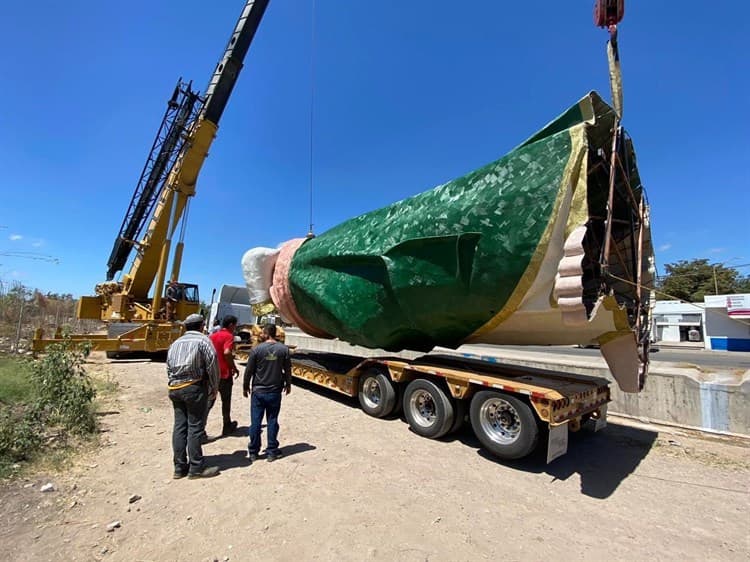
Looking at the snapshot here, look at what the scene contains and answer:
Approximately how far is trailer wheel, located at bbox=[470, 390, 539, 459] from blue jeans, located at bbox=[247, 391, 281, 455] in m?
2.67

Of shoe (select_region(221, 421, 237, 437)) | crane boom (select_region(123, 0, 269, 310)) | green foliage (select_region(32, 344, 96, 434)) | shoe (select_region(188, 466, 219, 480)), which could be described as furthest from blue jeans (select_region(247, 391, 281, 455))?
crane boom (select_region(123, 0, 269, 310))

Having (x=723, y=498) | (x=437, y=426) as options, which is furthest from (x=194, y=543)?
(x=723, y=498)

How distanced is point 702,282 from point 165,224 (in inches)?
1910

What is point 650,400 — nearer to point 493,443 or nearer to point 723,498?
point 723,498

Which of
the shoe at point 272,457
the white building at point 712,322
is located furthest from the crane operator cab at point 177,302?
the white building at point 712,322

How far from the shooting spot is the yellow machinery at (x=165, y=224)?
1270cm

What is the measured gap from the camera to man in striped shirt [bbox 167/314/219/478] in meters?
4.19

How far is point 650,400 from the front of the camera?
6.97 metres

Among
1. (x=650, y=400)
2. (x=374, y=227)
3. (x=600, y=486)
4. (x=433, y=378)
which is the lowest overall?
(x=600, y=486)

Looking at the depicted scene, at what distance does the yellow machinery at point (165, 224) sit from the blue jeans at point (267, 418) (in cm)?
957

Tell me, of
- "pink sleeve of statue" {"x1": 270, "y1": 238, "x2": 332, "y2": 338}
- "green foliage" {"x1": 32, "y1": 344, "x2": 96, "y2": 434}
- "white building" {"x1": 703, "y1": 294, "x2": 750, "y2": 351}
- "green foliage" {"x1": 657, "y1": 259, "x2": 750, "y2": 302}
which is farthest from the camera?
"green foliage" {"x1": 657, "y1": 259, "x2": 750, "y2": 302}

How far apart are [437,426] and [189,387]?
345 cm

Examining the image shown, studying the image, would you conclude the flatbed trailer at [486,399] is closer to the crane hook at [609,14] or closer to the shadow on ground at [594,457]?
the shadow on ground at [594,457]

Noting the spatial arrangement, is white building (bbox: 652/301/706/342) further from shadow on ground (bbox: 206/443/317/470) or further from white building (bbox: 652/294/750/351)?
shadow on ground (bbox: 206/443/317/470)
